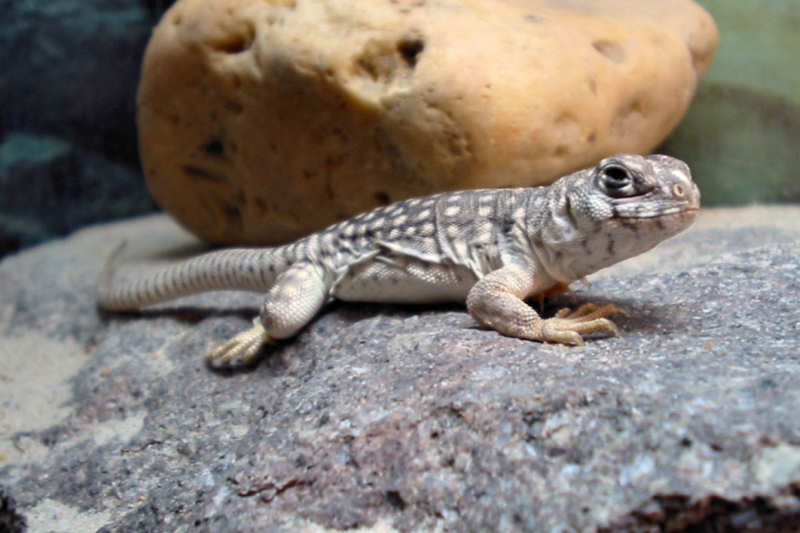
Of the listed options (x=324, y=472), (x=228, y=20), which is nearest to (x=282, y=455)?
(x=324, y=472)

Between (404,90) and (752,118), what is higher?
(404,90)

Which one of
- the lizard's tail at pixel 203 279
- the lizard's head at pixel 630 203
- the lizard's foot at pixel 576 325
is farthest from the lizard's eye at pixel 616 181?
the lizard's tail at pixel 203 279

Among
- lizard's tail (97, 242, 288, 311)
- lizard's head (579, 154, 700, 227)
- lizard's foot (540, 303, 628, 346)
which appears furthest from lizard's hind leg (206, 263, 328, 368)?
lizard's head (579, 154, 700, 227)

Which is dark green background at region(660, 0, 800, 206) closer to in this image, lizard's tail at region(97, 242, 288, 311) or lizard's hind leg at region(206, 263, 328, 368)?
lizard's hind leg at region(206, 263, 328, 368)

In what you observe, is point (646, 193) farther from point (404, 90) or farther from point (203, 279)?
point (203, 279)

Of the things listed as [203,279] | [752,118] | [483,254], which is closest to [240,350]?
[203,279]

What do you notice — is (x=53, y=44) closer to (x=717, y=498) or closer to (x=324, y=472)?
(x=324, y=472)
